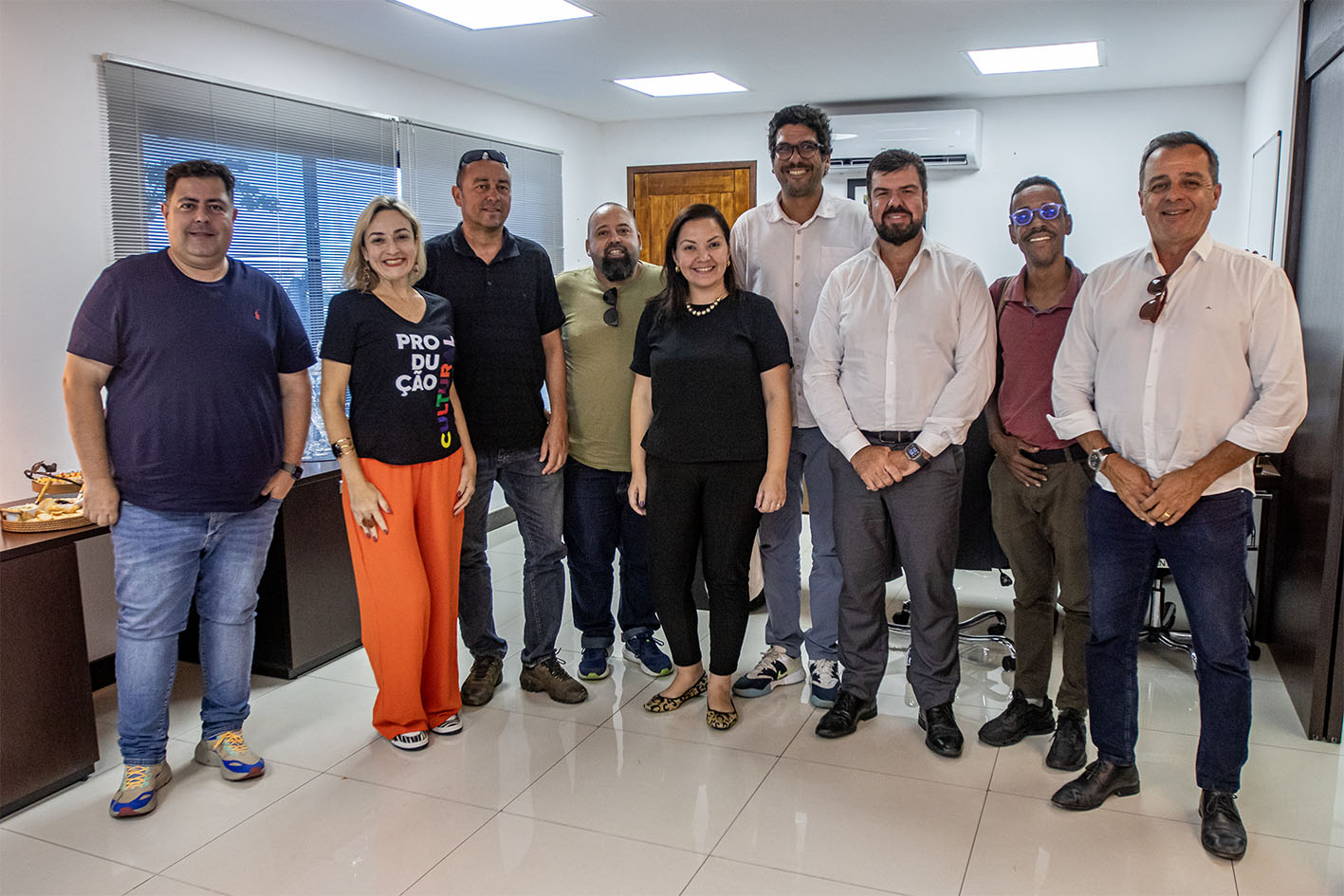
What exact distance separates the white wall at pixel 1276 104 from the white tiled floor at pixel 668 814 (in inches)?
95.4

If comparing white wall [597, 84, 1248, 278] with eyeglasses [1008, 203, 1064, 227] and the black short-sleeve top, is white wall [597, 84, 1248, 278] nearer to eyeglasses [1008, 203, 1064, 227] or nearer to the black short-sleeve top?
eyeglasses [1008, 203, 1064, 227]

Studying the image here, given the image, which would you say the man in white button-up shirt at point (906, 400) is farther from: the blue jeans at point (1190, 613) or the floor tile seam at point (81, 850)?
the floor tile seam at point (81, 850)

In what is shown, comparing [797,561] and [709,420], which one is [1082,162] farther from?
[709,420]

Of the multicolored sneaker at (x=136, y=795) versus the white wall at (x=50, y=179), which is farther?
the white wall at (x=50, y=179)

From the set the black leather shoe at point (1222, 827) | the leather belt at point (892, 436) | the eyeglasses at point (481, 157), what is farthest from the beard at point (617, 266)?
the black leather shoe at point (1222, 827)

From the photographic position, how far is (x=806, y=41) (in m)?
5.24

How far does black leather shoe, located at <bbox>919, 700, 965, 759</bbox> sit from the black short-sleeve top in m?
0.93

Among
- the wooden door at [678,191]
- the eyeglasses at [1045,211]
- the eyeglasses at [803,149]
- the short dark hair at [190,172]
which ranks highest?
the wooden door at [678,191]

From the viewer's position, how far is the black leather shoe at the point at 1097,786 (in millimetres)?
2625

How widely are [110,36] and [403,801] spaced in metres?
3.14

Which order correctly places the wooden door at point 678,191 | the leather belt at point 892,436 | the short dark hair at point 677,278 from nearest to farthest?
the leather belt at point 892,436 < the short dark hair at point 677,278 < the wooden door at point 678,191

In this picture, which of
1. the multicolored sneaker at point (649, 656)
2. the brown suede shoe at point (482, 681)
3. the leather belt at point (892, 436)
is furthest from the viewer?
the multicolored sneaker at point (649, 656)

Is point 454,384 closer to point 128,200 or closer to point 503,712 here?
point 503,712

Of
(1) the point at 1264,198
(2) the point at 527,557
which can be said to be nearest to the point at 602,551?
(2) the point at 527,557
